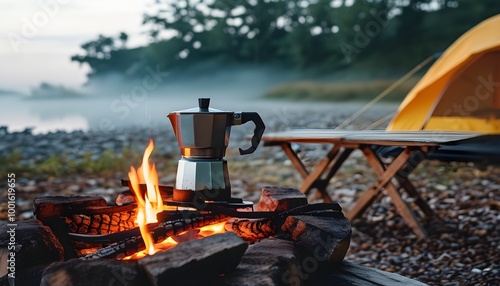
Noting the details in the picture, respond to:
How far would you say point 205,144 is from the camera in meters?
1.99

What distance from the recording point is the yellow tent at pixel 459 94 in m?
4.64

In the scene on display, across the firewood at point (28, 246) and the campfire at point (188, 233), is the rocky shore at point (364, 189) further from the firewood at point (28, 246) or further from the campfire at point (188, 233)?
the firewood at point (28, 246)

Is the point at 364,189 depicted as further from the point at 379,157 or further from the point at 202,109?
the point at 202,109

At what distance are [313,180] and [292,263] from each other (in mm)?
2404

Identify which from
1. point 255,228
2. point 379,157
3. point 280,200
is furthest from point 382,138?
point 255,228

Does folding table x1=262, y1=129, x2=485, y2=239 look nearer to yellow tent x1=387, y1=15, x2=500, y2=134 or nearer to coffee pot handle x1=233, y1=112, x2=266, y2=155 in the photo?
yellow tent x1=387, y1=15, x2=500, y2=134

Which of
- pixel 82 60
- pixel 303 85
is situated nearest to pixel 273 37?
pixel 303 85

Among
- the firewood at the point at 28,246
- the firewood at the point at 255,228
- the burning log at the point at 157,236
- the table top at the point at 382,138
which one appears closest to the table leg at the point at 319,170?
the table top at the point at 382,138

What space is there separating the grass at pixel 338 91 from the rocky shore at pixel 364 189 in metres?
9.97

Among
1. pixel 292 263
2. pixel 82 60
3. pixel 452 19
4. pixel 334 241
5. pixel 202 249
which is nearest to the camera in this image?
pixel 202 249

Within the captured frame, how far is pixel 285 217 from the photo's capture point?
208cm

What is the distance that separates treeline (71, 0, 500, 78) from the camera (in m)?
18.2

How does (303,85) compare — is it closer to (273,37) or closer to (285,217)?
(273,37)

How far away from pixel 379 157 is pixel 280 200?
5.85ft
